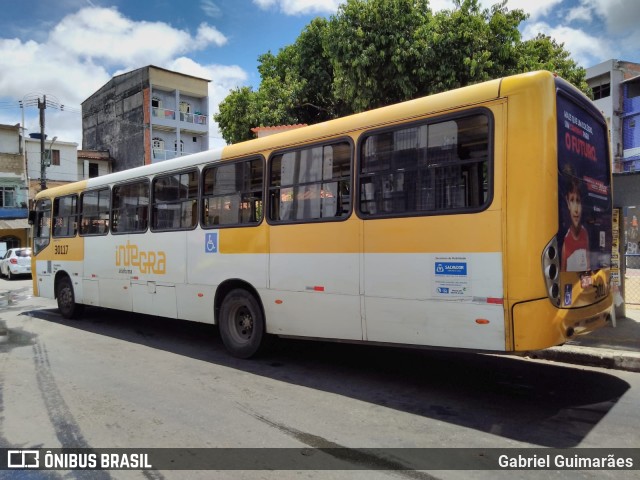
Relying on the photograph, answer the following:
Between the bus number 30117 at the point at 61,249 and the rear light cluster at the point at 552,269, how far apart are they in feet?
32.1

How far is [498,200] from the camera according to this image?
13.9ft

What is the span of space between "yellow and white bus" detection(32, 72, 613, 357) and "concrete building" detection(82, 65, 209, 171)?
31.7 metres

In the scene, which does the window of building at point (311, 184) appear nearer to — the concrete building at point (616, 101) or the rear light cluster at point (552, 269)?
the rear light cluster at point (552, 269)

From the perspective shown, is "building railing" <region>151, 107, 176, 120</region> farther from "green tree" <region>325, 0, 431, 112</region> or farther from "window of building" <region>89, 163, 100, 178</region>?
"green tree" <region>325, 0, 431, 112</region>

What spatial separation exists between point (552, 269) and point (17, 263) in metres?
24.6

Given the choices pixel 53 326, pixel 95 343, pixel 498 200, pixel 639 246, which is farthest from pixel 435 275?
pixel 639 246

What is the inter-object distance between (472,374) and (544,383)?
0.79m

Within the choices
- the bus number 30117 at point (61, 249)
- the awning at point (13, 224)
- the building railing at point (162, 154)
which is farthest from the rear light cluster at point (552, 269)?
the building railing at point (162, 154)

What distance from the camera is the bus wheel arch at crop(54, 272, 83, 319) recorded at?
408 inches

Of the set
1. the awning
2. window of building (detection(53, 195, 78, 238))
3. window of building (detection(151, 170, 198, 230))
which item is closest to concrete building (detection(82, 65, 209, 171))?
the awning

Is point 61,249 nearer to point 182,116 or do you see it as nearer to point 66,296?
point 66,296

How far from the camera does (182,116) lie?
128 feet

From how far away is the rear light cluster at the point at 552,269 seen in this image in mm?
4082

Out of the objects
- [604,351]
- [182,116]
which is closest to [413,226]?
[604,351]
